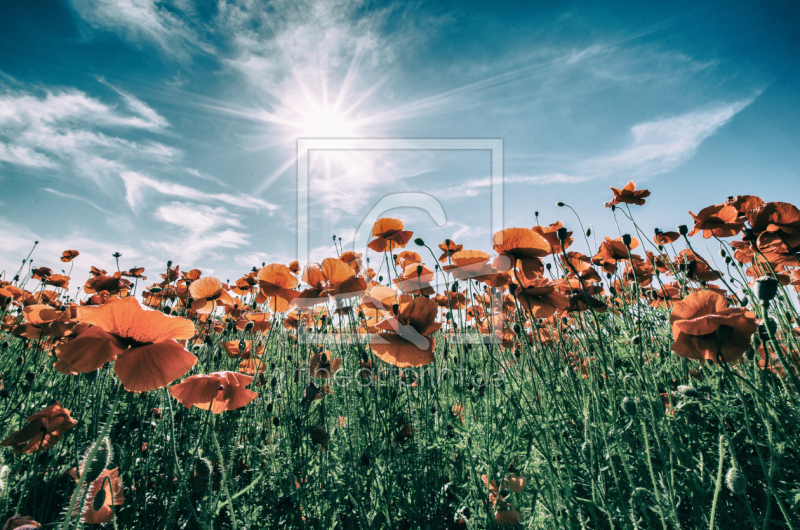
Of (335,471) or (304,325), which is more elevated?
(304,325)

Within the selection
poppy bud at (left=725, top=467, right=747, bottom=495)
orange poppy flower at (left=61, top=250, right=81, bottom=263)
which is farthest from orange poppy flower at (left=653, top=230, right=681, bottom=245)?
orange poppy flower at (left=61, top=250, right=81, bottom=263)

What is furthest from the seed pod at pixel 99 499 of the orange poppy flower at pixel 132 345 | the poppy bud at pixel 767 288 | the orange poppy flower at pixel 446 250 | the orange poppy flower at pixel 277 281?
the poppy bud at pixel 767 288

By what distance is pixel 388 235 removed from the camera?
2.33 meters

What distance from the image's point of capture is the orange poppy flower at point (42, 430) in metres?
1.41

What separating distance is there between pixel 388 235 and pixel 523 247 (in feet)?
2.99

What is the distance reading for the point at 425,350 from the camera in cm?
148

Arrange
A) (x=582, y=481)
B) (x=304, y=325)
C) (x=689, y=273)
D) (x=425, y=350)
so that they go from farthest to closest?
(x=304, y=325)
(x=689, y=273)
(x=582, y=481)
(x=425, y=350)

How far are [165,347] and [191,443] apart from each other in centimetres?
166

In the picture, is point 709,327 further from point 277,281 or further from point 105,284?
point 105,284

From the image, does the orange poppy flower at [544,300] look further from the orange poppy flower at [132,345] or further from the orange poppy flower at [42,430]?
the orange poppy flower at [42,430]

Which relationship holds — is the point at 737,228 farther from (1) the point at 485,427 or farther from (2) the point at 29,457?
(2) the point at 29,457

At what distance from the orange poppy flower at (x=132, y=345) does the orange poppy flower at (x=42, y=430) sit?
73 cm

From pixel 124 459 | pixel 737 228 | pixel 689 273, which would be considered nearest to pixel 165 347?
pixel 124 459

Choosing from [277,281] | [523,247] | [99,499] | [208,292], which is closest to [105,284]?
[208,292]
